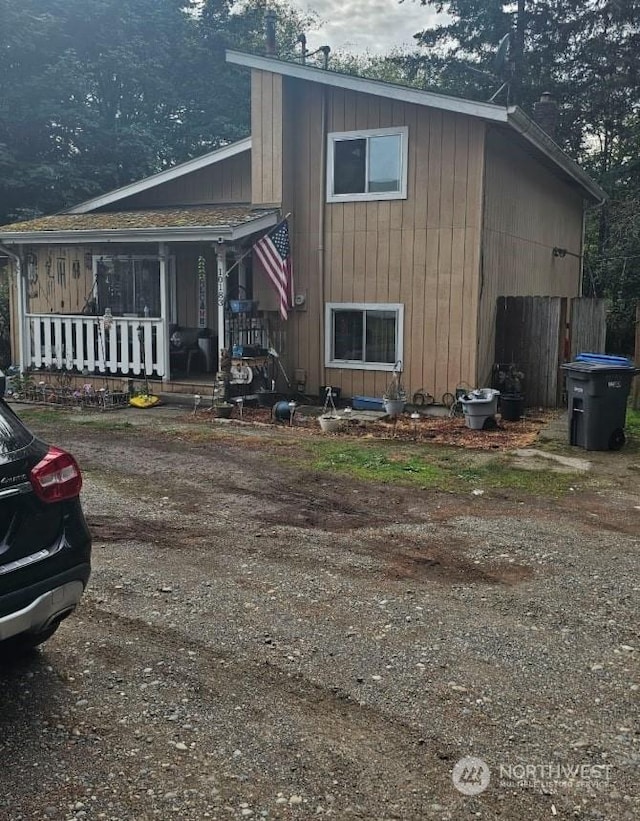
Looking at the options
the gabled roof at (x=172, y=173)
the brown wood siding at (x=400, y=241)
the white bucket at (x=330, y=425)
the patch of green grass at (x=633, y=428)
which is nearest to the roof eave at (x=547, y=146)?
the brown wood siding at (x=400, y=241)

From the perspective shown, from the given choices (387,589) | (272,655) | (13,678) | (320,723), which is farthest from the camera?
(387,589)

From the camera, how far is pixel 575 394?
9.87m

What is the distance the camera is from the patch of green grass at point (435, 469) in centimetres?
804

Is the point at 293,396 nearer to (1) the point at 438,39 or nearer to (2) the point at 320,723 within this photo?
(2) the point at 320,723

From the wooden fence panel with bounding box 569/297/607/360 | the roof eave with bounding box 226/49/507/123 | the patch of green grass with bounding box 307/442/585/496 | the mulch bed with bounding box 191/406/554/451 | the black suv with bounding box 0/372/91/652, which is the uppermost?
the roof eave with bounding box 226/49/507/123

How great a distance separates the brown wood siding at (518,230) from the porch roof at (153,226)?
3.74 metres

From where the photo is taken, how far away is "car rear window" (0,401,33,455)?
11.5 feet

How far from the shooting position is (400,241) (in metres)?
12.9

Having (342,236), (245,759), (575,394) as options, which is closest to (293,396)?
(342,236)

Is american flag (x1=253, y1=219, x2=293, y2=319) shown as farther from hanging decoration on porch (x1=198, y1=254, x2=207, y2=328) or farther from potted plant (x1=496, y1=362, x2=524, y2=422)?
potted plant (x1=496, y1=362, x2=524, y2=422)

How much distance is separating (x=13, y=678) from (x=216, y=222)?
1000 cm

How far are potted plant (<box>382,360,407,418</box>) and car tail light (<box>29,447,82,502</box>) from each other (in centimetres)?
886

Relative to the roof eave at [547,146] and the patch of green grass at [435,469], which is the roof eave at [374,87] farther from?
the patch of green grass at [435,469]

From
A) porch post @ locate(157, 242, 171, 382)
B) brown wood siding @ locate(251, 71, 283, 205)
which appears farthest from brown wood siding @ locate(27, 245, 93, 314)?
brown wood siding @ locate(251, 71, 283, 205)
